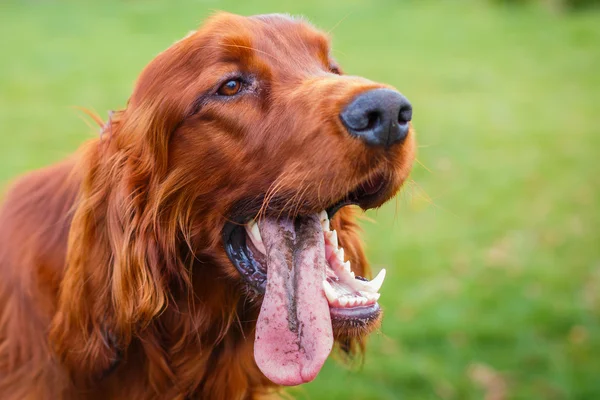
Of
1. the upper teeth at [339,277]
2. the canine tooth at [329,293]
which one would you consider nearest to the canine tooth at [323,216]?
the upper teeth at [339,277]

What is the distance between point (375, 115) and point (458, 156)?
→ 6.13 metres

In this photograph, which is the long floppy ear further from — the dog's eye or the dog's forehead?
the dog's eye

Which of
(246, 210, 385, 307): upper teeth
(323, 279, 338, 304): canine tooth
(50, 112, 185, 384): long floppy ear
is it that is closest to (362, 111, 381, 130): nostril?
(246, 210, 385, 307): upper teeth

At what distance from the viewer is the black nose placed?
2.22 meters

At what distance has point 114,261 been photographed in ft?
8.10

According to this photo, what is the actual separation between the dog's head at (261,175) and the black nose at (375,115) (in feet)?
0.05

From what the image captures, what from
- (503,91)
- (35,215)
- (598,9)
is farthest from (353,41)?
(35,215)

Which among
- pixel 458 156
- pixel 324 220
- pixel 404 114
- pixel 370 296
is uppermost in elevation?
pixel 404 114

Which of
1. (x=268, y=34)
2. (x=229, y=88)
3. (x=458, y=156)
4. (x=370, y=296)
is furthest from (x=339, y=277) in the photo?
(x=458, y=156)

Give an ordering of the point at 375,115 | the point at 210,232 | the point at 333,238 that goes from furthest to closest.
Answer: the point at 333,238, the point at 210,232, the point at 375,115

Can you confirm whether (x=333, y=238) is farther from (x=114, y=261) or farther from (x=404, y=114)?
(x=114, y=261)

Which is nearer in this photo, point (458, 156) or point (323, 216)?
point (323, 216)

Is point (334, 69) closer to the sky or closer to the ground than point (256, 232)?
closer to the sky

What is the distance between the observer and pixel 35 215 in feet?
9.11
